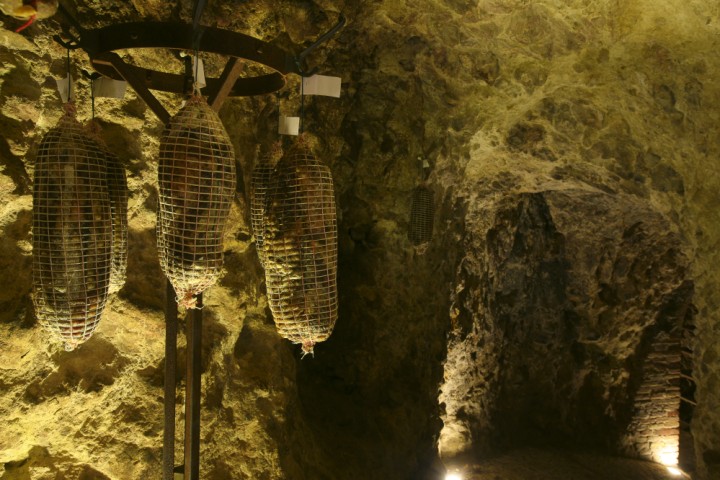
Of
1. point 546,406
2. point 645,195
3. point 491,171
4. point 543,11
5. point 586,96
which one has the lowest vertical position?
point 546,406

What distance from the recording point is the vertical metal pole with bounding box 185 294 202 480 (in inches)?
71.9

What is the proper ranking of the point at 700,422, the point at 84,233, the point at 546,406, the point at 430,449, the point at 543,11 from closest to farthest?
the point at 84,233
the point at 543,11
the point at 700,422
the point at 430,449
the point at 546,406

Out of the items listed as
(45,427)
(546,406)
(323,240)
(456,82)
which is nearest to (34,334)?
(45,427)

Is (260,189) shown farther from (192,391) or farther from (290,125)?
(192,391)

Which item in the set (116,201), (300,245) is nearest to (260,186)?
(300,245)

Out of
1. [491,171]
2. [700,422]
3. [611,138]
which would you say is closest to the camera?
[700,422]

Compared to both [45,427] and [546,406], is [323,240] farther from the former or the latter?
[546,406]

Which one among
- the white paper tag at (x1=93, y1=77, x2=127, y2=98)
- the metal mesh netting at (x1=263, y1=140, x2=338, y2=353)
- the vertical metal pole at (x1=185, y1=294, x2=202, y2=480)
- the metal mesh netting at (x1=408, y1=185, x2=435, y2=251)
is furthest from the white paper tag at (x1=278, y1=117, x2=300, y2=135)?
the metal mesh netting at (x1=408, y1=185, x2=435, y2=251)

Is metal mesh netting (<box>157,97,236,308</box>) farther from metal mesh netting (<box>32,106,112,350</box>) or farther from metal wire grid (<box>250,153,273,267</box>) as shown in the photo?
metal wire grid (<box>250,153,273,267</box>)

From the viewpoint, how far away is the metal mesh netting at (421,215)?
375 centimetres

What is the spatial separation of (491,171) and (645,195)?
47.0 inches

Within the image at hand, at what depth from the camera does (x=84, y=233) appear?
143cm

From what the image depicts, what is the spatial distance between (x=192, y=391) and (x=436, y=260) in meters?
2.58

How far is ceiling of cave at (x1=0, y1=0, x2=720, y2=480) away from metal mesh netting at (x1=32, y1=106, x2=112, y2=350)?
54cm
